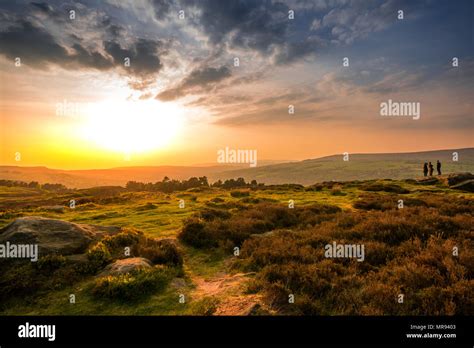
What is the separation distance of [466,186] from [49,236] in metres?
42.3

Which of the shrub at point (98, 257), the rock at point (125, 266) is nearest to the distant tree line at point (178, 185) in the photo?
the shrub at point (98, 257)

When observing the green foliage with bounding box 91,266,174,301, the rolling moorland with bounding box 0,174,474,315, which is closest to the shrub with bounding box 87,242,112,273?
the rolling moorland with bounding box 0,174,474,315

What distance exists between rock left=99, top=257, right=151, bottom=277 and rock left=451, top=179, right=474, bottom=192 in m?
38.7

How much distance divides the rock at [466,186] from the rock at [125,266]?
1524 inches

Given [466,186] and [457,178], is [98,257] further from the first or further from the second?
[457,178]

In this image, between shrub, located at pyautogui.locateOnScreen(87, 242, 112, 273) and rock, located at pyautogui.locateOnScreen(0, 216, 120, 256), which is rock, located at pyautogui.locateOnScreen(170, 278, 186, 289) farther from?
rock, located at pyautogui.locateOnScreen(0, 216, 120, 256)

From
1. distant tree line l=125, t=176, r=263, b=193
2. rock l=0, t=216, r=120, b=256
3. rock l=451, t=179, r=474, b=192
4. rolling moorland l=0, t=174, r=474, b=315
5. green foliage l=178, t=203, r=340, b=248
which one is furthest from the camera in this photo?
distant tree line l=125, t=176, r=263, b=193

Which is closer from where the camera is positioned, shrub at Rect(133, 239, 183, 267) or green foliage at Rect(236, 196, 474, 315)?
green foliage at Rect(236, 196, 474, 315)

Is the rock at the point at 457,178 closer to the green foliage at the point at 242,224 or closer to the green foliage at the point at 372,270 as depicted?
the green foliage at the point at 242,224

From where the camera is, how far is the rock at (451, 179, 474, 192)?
3291 cm

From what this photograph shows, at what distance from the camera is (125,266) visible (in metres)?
8.98

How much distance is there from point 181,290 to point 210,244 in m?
4.68
